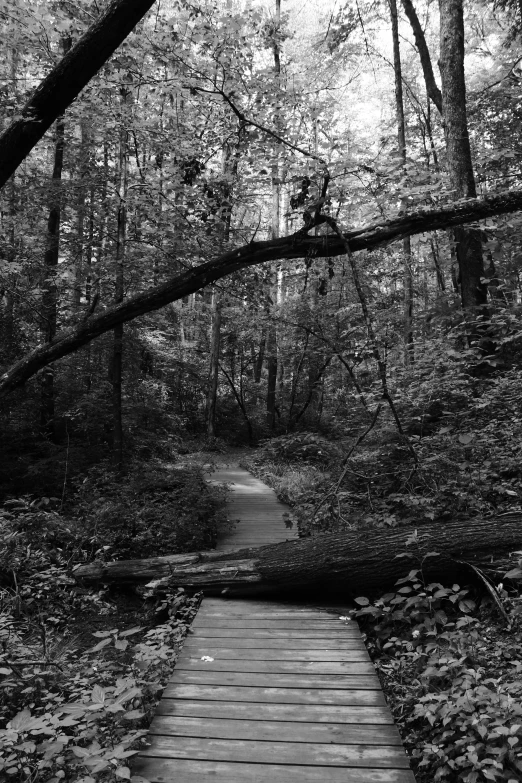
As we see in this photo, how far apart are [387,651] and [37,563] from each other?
4.22 m

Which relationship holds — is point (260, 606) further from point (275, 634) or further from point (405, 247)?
point (405, 247)

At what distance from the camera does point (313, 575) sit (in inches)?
190

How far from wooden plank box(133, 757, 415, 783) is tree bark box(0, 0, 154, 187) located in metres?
3.46

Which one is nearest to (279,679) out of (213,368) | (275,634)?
(275,634)

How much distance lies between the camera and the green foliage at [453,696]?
253cm

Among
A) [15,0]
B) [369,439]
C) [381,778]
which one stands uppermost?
[15,0]

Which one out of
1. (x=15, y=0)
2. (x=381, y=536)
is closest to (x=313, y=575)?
(x=381, y=536)

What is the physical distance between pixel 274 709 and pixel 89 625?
2.84 metres

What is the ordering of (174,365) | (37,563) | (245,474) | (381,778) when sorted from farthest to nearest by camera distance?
(174,365) → (245,474) → (37,563) → (381,778)

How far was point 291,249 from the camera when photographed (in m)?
5.78

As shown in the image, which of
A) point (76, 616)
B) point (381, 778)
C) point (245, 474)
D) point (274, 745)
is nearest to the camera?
point (381, 778)

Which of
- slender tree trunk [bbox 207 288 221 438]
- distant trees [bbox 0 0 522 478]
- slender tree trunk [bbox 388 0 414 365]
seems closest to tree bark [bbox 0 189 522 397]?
distant trees [bbox 0 0 522 478]

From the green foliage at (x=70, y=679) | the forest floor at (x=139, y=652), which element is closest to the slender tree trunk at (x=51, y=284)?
the forest floor at (x=139, y=652)

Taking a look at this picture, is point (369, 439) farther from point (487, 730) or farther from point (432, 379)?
point (487, 730)
